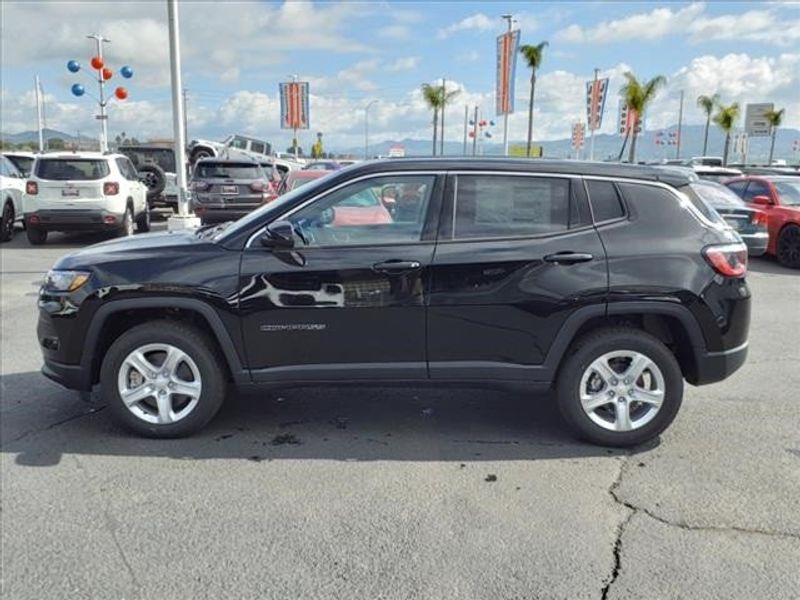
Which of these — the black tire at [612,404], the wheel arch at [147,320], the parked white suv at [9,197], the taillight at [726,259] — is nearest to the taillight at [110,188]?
the parked white suv at [9,197]

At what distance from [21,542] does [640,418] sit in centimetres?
342

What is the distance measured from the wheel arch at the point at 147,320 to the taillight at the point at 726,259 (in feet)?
9.57

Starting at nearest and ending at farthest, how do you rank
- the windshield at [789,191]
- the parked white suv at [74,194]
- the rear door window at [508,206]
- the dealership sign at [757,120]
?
the rear door window at [508,206] → the windshield at [789,191] → the parked white suv at [74,194] → the dealership sign at [757,120]

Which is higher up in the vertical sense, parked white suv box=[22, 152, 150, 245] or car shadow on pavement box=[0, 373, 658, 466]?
parked white suv box=[22, 152, 150, 245]

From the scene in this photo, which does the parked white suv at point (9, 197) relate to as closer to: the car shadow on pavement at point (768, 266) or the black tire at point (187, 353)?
the black tire at point (187, 353)

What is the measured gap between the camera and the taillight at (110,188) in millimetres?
12805

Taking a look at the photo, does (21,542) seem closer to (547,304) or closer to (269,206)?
(269,206)

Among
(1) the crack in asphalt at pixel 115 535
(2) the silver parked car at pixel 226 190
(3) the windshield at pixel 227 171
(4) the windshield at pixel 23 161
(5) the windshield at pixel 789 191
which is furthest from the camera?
(4) the windshield at pixel 23 161

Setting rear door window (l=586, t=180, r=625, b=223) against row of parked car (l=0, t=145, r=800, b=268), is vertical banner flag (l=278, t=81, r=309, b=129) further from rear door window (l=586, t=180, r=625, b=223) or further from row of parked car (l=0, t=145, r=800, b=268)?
rear door window (l=586, t=180, r=625, b=223)

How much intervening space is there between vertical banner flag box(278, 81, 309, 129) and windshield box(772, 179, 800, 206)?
30.2 metres

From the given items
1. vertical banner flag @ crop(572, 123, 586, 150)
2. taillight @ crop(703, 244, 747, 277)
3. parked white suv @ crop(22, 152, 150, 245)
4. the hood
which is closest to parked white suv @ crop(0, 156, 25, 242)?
parked white suv @ crop(22, 152, 150, 245)

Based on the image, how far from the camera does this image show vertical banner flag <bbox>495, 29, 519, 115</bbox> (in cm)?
2617

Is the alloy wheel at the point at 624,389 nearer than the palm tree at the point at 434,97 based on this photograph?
Yes

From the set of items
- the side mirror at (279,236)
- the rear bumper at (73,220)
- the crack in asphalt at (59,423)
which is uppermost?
the side mirror at (279,236)
